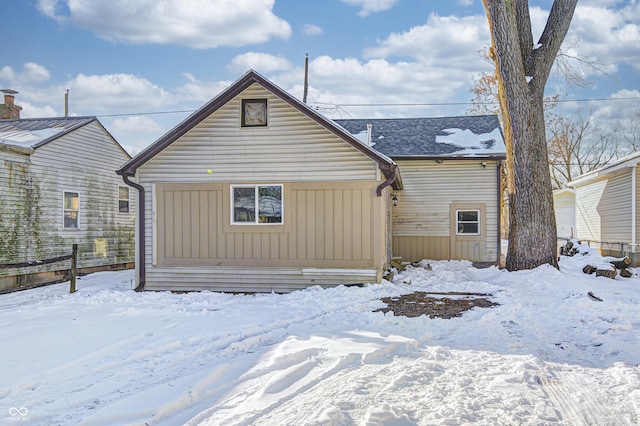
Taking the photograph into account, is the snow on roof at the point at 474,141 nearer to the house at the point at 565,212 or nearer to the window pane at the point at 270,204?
the window pane at the point at 270,204

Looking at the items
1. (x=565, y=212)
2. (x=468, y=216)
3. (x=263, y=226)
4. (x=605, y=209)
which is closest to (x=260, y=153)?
(x=263, y=226)

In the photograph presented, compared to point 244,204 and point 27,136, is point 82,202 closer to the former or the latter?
point 27,136

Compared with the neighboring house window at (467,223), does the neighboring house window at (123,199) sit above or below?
above

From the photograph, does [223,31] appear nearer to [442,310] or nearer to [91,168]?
[91,168]

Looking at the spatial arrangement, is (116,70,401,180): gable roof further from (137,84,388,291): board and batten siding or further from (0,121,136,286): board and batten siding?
(0,121,136,286): board and batten siding

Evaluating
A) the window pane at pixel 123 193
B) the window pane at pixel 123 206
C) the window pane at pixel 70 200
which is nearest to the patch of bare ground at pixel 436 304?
the window pane at pixel 70 200

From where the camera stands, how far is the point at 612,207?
18516 mm

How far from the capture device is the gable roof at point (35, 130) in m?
14.0

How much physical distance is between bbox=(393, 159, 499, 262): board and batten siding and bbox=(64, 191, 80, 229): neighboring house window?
1097 cm

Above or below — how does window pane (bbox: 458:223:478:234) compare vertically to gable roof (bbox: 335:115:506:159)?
below

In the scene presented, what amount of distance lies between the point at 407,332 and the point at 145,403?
12.3ft

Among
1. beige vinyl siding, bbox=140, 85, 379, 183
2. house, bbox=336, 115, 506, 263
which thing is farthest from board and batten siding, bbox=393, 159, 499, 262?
beige vinyl siding, bbox=140, 85, 379, 183

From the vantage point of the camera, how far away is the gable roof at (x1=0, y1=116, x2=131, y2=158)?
46.1ft

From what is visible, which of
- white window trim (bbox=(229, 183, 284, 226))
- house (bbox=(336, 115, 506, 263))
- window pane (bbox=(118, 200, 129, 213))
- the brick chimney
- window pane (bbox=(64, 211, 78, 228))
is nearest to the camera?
white window trim (bbox=(229, 183, 284, 226))
